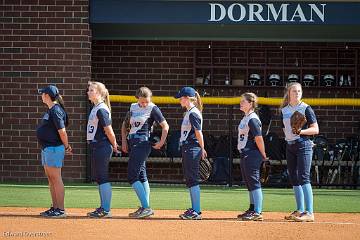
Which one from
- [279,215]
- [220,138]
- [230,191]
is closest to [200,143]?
[279,215]

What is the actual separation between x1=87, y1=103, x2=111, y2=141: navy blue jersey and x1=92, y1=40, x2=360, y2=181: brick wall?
29.7 feet

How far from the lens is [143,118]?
42.5ft

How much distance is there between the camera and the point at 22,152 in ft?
66.8

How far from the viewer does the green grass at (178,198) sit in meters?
15.0

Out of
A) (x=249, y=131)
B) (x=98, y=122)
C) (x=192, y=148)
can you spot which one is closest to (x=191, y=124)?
(x=192, y=148)

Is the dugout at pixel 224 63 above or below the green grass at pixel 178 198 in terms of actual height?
above

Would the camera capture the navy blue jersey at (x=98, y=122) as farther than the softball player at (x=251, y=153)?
No

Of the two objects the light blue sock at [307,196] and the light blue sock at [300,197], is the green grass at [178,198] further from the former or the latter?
the light blue sock at [307,196]

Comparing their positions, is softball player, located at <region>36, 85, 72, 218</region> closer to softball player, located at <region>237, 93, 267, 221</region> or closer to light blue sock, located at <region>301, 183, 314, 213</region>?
softball player, located at <region>237, 93, 267, 221</region>

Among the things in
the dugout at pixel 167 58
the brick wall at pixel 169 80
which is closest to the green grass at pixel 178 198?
the dugout at pixel 167 58

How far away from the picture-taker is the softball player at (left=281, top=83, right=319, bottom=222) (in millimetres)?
12656

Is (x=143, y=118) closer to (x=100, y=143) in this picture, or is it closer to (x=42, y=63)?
(x=100, y=143)

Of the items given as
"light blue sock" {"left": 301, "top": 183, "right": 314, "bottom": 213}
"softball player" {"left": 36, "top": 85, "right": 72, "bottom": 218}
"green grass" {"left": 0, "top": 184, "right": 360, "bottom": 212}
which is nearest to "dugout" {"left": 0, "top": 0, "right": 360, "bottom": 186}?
"green grass" {"left": 0, "top": 184, "right": 360, "bottom": 212}

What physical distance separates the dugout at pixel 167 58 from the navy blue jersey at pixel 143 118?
6523mm
